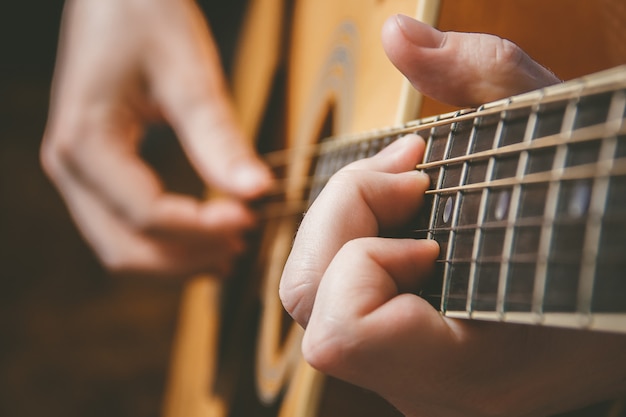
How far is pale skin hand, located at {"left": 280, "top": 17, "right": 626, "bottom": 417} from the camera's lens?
1.28ft

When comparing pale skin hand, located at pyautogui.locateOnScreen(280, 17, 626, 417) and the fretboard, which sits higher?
the fretboard

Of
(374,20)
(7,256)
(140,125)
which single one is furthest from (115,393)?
(374,20)

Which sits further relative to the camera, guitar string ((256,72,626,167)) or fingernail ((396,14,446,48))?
fingernail ((396,14,446,48))

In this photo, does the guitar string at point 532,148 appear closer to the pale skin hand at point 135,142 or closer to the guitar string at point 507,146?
the guitar string at point 507,146

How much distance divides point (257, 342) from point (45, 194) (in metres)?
1.06

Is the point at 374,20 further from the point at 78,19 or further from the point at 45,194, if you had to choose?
the point at 45,194

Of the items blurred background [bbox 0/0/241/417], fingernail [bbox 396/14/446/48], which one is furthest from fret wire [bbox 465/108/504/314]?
blurred background [bbox 0/0/241/417]

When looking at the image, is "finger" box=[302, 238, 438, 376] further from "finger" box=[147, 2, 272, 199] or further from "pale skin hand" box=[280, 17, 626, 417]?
"finger" box=[147, 2, 272, 199]

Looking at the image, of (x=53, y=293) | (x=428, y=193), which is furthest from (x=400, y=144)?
(x=53, y=293)

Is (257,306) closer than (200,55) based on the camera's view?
Yes

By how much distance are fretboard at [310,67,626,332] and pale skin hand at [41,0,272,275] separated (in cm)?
51

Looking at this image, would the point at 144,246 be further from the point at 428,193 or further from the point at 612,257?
the point at 612,257

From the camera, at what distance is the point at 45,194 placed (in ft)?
5.39

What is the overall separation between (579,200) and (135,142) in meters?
0.86
